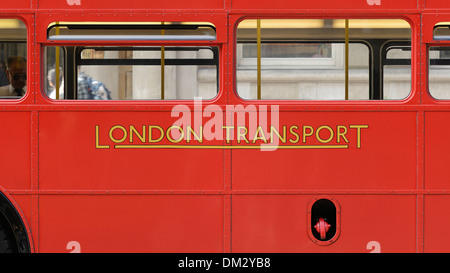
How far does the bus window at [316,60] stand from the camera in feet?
14.4

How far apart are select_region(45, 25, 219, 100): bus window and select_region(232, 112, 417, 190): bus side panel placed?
59 cm

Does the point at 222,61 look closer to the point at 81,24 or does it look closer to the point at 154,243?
the point at 81,24

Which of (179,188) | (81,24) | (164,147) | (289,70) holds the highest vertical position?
(81,24)

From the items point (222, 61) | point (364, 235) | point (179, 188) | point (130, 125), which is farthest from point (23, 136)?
point (364, 235)

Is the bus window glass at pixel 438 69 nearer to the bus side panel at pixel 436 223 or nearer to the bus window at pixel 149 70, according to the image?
the bus side panel at pixel 436 223

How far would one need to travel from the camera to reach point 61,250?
14.5 feet

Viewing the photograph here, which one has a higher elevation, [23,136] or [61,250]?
[23,136]

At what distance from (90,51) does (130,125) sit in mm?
611

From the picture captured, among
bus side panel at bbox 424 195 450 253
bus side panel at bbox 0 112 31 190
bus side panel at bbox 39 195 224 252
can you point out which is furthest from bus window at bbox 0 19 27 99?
bus side panel at bbox 424 195 450 253

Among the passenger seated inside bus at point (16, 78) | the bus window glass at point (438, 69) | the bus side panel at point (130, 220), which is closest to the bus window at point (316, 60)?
the bus window glass at point (438, 69)

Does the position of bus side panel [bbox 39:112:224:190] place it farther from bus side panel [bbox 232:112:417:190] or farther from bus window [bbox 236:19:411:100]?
bus window [bbox 236:19:411:100]

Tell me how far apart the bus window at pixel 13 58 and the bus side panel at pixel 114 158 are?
291mm

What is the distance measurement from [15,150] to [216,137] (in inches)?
54.6

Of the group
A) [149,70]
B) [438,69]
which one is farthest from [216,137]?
[438,69]
